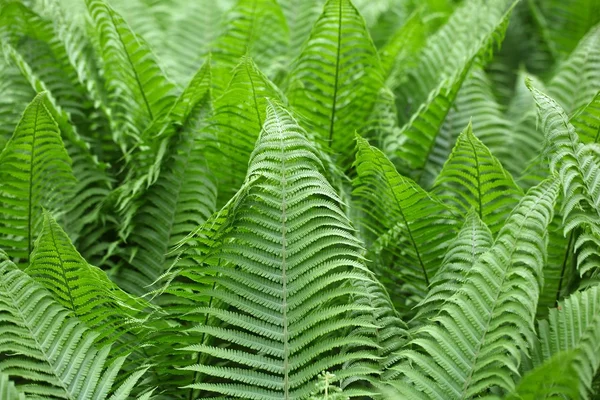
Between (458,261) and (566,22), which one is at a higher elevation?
(566,22)

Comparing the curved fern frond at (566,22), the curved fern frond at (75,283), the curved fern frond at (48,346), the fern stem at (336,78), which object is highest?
the curved fern frond at (566,22)

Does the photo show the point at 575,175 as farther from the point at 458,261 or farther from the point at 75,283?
the point at 75,283

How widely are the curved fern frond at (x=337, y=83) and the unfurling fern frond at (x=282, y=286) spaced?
614mm

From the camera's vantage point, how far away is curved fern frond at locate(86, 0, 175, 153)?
7.95ft

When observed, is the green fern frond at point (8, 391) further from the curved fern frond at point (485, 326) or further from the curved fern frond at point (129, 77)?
the curved fern frond at point (129, 77)

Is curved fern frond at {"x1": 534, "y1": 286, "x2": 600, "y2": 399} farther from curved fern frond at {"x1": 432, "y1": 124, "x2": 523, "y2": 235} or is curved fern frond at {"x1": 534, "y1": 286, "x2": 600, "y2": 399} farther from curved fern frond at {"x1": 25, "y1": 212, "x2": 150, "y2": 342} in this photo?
curved fern frond at {"x1": 25, "y1": 212, "x2": 150, "y2": 342}

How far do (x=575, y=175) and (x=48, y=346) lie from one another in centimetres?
153

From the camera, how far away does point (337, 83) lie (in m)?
2.41

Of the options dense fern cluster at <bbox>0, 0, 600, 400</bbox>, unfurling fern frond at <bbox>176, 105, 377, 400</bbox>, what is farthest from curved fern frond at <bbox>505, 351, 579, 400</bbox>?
unfurling fern frond at <bbox>176, 105, 377, 400</bbox>

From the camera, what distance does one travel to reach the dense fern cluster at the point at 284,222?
1629mm

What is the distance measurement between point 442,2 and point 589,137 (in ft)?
5.64

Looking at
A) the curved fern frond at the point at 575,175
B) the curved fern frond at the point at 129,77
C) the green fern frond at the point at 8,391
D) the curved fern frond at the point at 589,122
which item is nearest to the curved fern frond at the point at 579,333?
the curved fern frond at the point at 575,175

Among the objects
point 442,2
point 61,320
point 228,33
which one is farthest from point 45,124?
point 442,2

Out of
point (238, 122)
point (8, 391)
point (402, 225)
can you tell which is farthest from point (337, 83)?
point (8, 391)
